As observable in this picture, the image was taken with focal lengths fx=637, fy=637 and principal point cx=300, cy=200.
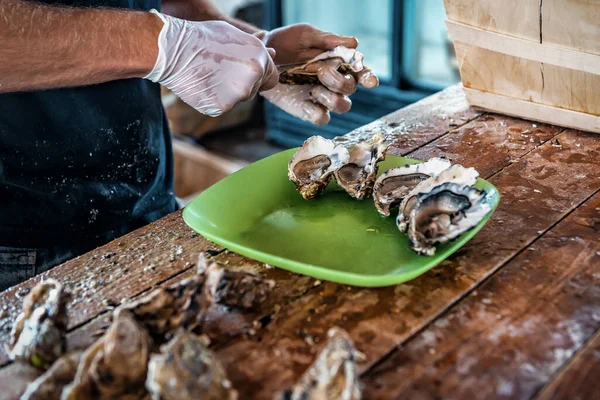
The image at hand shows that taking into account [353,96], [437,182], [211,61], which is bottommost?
[353,96]

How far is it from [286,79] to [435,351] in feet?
2.91

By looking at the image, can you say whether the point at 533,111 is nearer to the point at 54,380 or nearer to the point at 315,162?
the point at 315,162

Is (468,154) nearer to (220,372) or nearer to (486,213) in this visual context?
(486,213)

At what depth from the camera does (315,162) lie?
4.15 ft

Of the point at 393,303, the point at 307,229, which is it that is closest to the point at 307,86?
the point at 307,229

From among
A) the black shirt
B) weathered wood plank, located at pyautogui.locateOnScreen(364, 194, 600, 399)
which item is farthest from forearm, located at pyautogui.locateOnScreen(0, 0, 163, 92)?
weathered wood plank, located at pyautogui.locateOnScreen(364, 194, 600, 399)

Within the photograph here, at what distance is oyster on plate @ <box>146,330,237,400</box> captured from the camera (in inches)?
27.2

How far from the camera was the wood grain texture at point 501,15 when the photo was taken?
1.37m

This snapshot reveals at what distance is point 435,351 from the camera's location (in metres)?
0.80

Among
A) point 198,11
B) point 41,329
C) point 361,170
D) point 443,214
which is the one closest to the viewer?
point 41,329

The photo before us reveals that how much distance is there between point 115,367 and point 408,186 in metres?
0.61

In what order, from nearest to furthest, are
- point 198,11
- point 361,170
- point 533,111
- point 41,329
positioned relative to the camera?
point 41,329 < point 361,170 < point 533,111 < point 198,11

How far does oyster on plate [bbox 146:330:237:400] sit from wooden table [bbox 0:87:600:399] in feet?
0.18

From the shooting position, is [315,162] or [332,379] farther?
[315,162]
